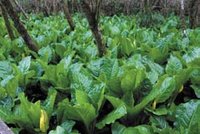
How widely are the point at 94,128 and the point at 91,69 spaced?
714mm

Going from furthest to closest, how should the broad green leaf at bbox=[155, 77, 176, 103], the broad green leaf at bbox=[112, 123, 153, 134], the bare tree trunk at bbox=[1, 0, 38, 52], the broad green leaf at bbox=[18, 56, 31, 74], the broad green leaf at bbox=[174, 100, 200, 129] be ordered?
the bare tree trunk at bbox=[1, 0, 38, 52] < the broad green leaf at bbox=[18, 56, 31, 74] < the broad green leaf at bbox=[155, 77, 176, 103] < the broad green leaf at bbox=[174, 100, 200, 129] < the broad green leaf at bbox=[112, 123, 153, 134]

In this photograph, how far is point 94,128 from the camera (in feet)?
8.48

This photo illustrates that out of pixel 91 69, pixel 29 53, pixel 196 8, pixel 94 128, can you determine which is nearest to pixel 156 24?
pixel 196 8

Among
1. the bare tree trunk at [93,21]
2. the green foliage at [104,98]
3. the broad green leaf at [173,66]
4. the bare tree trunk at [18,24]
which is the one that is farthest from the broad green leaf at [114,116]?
the bare tree trunk at [18,24]

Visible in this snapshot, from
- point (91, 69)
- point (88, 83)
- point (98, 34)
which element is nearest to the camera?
point (88, 83)

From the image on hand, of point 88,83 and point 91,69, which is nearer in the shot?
point 88,83

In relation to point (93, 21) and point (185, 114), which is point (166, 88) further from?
point (93, 21)

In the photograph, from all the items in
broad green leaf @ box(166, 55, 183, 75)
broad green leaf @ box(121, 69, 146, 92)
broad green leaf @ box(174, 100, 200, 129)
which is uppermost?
broad green leaf @ box(121, 69, 146, 92)

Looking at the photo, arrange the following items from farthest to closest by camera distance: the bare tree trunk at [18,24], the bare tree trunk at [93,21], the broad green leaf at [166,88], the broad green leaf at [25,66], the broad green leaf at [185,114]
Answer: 1. the bare tree trunk at [18,24]
2. the bare tree trunk at [93,21]
3. the broad green leaf at [25,66]
4. the broad green leaf at [166,88]
5. the broad green leaf at [185,114]

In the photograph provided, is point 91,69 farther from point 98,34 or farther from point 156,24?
point 156,24

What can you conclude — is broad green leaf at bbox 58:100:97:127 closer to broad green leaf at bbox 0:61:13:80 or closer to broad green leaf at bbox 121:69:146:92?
broad green leaf at bbox 121:69:146:92

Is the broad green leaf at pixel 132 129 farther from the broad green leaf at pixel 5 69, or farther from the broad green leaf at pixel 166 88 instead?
the broad green leaf at pixel 5 69

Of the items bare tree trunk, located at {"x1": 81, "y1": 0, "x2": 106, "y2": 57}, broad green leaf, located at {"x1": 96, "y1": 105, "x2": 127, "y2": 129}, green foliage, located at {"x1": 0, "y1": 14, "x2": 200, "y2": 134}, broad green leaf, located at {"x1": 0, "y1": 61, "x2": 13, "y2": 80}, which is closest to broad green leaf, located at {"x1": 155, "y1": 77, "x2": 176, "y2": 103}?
green foliage, located at {"x1": 0, "y1": 14, "x2": 200, "y2": 134}

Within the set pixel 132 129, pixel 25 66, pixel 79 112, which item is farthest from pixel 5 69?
pixel 132 129
